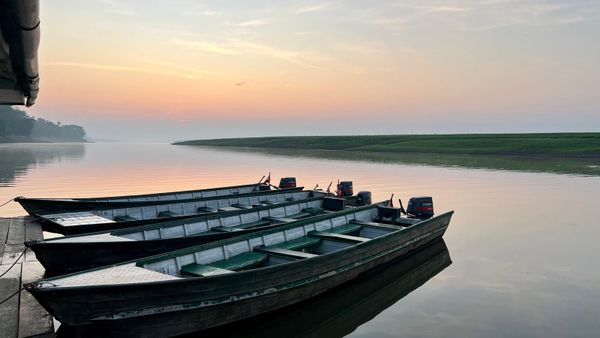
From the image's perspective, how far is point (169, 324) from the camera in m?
8.56

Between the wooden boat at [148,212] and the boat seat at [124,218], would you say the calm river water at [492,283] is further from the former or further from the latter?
the boat seat at [124,218]

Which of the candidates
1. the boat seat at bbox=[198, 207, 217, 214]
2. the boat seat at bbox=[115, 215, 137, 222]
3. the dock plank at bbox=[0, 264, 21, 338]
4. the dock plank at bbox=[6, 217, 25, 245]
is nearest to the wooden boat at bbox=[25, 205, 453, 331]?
the dock plank at bbox=[0, 264, 21, 338]

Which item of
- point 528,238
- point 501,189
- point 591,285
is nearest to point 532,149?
point 501,189

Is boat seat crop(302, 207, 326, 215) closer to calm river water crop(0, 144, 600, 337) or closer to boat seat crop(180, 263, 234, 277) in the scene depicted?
calm river water crop(0, 144, 600, 337)

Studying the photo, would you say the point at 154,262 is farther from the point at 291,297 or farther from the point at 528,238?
the point at 528,238

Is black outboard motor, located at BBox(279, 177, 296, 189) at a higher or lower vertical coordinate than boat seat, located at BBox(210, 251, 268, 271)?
higher

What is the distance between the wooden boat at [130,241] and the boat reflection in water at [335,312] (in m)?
2.36

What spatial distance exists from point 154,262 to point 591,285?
13.6 meters

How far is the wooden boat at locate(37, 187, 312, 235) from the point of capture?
14.8m

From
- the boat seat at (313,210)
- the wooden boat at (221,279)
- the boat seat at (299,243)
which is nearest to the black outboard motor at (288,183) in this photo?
the boat seat at (313,210)

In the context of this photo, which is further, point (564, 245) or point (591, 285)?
point (564, 245)

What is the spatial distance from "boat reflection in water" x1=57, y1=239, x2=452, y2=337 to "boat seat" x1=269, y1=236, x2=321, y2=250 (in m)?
2.02

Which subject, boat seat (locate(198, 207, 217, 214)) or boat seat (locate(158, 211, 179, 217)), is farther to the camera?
boat seat (locate(198, 207, 217, 214))

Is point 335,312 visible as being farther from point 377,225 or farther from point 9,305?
point 9,305
